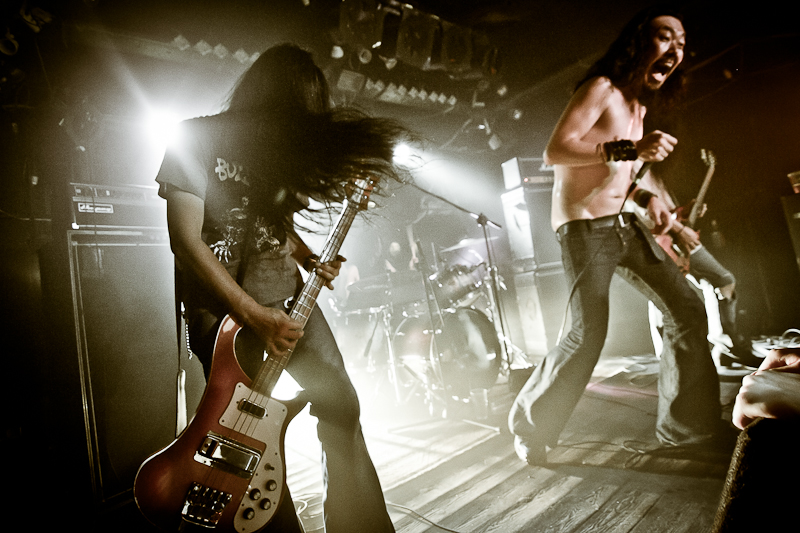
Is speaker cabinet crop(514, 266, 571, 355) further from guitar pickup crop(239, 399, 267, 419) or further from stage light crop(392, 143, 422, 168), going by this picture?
guitar pickup crop(239, 399, 267, 419)

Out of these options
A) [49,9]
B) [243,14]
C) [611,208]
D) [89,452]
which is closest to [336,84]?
[243,14]

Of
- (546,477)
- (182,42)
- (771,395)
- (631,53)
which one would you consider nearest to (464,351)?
(546,477)

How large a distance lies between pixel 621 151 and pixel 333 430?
5.87 ft

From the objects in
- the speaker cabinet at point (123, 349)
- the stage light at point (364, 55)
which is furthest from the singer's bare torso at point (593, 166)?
the stage light at point (364, 55)

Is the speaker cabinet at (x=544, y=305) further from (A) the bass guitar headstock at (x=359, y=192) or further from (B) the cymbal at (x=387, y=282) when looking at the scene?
(A) the bass guitar headstock at (x=359, y=192)

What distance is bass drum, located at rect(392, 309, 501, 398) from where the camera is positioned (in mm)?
3689

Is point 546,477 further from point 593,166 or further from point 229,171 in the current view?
point 229,171

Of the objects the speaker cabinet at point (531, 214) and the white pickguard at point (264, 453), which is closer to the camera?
the white pickguard at point (264, 453)

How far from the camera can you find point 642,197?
2.20m

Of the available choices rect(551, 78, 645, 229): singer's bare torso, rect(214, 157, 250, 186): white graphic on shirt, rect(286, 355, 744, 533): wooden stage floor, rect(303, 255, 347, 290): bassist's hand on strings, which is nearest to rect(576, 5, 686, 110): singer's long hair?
rect(551, 78, 645, 229): singer's bare torso

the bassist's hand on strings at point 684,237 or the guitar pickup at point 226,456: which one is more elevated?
the bassist's hand on strings at point 684,237

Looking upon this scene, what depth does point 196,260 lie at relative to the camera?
50.4 inches

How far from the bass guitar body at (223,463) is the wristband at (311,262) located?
0.37 m

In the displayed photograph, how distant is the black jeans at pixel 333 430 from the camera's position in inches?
54.4
